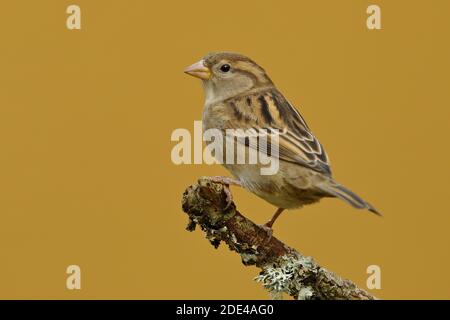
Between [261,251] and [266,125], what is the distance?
0.83 m

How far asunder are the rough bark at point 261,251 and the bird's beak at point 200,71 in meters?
1.31

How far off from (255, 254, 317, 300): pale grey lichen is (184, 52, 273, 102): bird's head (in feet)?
4.88

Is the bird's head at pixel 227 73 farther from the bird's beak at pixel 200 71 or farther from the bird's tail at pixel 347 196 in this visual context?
the bird's tail at pixel 347 196

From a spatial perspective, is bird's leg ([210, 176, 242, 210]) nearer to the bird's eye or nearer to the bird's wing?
the bird's wing

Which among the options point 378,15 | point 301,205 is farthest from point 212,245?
point 378,15

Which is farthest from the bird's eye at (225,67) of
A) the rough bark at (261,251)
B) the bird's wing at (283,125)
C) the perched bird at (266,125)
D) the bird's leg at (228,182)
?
the rough bark at (261,251)

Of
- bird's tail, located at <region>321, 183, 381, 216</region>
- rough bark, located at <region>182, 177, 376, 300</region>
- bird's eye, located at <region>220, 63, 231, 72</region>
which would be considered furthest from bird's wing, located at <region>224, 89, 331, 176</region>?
rough bark, located at <region>182, 177, 376, 300</region>

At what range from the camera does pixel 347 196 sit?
3482 millimetres

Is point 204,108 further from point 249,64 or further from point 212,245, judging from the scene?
point 212,245

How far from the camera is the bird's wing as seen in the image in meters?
3.87

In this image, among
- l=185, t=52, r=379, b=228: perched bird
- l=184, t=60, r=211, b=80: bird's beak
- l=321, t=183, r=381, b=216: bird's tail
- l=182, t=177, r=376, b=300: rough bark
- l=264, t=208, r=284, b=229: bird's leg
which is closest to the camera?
l=321, t=183, r=381, b=216: bird's tail

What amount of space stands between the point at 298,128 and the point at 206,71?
3.01ft

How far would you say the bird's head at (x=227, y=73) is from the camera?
4.69 m
